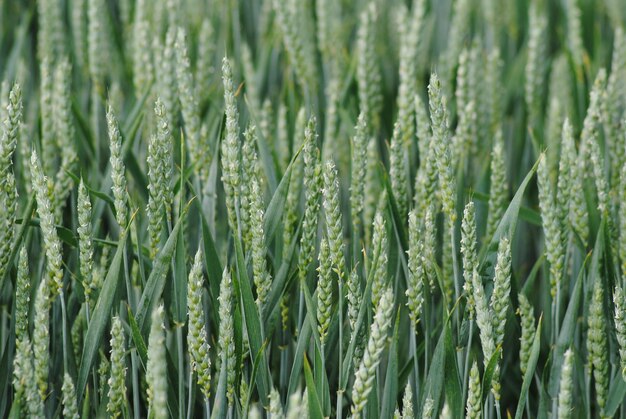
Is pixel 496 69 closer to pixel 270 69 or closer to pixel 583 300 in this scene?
pixel 270 69

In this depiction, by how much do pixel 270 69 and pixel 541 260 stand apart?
992mm

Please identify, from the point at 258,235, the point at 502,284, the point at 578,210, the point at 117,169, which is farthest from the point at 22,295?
the point at 578,210

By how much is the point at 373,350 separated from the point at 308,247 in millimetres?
270

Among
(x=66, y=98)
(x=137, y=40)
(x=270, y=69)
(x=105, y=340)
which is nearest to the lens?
(x=105, y=340)

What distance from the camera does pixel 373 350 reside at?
103 centimetres

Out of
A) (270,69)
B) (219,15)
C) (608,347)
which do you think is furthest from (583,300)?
(219,15)

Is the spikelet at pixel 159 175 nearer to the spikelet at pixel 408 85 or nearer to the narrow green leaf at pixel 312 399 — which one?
the narrow green leaf at pixel 312 399

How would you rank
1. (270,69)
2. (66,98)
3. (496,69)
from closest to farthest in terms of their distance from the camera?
1. (66,98)
2. (496,69)
3. (270,69)

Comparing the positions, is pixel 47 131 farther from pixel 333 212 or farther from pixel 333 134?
pixel 333 212

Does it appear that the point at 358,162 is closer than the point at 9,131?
No

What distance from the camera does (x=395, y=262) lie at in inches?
56.4

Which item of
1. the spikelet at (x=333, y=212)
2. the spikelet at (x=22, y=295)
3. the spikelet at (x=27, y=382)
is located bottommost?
the spikelet at (x=27, y=382)

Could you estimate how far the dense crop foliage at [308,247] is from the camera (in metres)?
1.17

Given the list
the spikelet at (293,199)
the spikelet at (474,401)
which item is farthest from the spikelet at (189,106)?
the spikelet at (474,401)
